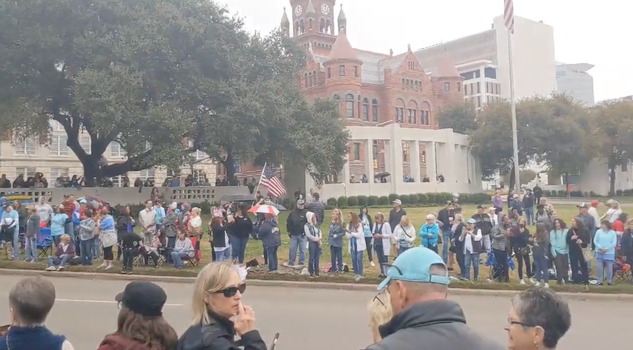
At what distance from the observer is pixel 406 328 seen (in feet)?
7.83

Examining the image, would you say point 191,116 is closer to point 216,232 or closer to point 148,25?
point 148,25

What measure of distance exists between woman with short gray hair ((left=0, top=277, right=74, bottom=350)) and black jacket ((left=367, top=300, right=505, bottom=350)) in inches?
82.0

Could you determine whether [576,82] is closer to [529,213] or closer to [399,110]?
[399,110]

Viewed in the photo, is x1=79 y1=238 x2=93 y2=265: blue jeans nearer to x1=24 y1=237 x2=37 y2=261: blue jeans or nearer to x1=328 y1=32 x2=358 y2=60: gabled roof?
x1=24 y1=237 x2=37 y2=261: blue jeans

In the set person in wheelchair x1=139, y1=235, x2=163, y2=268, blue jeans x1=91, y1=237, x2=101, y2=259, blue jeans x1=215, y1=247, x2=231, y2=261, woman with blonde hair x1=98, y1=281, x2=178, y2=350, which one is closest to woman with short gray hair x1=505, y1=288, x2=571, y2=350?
woman with blonde hair x1=98, y1=281, x2=178, y2=350

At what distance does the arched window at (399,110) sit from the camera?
84.7 metres

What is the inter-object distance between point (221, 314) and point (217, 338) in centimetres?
22

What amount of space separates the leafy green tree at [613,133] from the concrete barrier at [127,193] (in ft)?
120

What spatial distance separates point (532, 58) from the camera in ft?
382

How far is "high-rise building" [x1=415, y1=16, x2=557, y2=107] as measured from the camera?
378 ft

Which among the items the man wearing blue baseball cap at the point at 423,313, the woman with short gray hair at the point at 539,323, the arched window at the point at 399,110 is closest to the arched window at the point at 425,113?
the arched window at the point at 399,110

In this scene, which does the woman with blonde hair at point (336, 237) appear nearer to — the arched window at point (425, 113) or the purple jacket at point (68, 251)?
the purple jacket at point (68, 251)

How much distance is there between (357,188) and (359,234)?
29641mm

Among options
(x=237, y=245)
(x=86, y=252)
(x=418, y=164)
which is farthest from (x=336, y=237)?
(x=418, y=164)
